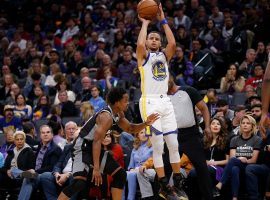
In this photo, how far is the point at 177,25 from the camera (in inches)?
676

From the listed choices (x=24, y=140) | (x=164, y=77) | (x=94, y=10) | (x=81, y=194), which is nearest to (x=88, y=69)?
(x=94, y=10)

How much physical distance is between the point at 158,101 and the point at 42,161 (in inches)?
131

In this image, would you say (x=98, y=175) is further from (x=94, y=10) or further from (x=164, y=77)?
(x=94, y=10)

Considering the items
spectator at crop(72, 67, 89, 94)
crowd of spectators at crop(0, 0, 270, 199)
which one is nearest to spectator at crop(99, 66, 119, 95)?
crowd of spectators at crop(0, 0, 270, 199)

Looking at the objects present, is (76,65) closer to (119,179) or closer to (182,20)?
(182,20)

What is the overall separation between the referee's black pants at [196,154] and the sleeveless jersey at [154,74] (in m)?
0.90

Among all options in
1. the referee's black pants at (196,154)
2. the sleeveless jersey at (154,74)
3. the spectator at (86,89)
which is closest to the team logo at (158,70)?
the sleeveless jersey at (154,74)

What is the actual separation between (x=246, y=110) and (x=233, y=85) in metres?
2.36

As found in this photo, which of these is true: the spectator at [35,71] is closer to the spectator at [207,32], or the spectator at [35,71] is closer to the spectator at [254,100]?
the spectator at [207,32]

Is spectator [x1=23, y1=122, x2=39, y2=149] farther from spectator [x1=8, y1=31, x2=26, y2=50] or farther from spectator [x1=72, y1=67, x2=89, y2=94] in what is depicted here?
spectator [x1=8, y1=31, x2=26, y2=50]

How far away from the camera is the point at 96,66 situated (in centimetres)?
1650

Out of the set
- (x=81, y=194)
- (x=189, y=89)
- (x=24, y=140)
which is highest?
(x=189, y=89)

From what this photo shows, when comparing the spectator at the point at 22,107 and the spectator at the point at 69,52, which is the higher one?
the spectator at the point at 69,52

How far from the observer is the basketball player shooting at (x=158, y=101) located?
28.3ft
